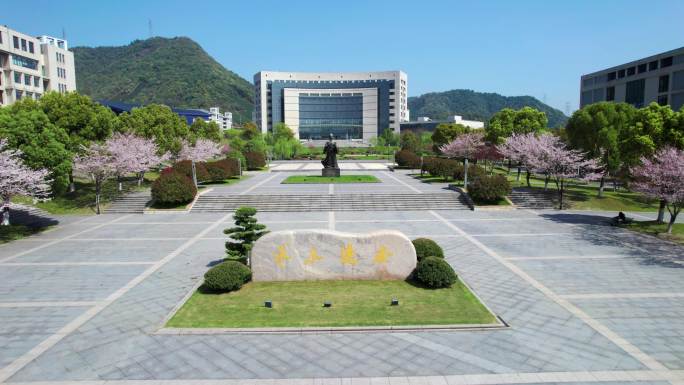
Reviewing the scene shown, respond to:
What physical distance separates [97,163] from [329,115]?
431 ft

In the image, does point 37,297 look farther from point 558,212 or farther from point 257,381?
point 558,212

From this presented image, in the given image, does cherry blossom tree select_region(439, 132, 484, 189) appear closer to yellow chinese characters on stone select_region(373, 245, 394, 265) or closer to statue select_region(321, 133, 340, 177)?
statue select_region(321, 133, 340, 177)

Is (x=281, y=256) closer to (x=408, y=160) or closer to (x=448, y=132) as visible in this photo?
(x=408, y=160)

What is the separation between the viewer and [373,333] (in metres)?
11.0

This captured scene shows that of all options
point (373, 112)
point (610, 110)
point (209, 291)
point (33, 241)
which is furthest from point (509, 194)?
point (373, 112)

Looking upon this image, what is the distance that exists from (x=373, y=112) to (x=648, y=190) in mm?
133964

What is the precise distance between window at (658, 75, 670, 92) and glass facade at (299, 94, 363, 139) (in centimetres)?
10041

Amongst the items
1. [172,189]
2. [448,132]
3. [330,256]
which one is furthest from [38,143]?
[448,132]

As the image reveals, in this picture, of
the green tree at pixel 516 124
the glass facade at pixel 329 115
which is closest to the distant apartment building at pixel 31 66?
the green tree at pixel 516 124

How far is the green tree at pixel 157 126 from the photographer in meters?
39.9

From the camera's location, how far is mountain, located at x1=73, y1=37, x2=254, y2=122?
A: 153750 mm

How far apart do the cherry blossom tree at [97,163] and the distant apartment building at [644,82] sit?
70.0 metres

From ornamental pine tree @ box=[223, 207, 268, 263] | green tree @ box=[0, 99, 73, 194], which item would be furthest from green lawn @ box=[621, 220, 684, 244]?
green tree @ box=[0, 99, 73, 194]

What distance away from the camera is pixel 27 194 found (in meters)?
21.6
